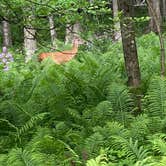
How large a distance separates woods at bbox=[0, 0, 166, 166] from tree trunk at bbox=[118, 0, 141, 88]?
2cm

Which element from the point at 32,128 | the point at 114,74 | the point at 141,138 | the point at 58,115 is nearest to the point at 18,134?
the point at 32,128

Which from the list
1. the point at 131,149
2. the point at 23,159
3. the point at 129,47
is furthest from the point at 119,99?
the point at 23,159

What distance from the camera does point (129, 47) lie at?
7.13 metres

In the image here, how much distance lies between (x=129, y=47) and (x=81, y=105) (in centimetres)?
121

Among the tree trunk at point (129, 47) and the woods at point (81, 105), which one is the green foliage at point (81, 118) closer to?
the woods at point (81, 105)

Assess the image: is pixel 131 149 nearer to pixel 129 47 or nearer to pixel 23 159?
pixel 23 159

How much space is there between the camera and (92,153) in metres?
4.99

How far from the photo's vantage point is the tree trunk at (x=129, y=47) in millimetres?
6879

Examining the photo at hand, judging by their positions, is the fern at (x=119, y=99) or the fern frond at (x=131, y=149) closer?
the fern frond at (x=131, y=149)

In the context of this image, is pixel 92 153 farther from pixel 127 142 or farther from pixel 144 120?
pixel 144 120

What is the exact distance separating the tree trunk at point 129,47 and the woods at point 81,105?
0.05 feet

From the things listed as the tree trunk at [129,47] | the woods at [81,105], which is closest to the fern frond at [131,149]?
the woods at [81,105]

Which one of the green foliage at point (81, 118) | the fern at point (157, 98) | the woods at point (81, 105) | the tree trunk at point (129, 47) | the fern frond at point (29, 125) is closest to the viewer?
the green foliage at point (81, 118)

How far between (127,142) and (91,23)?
188 cm
